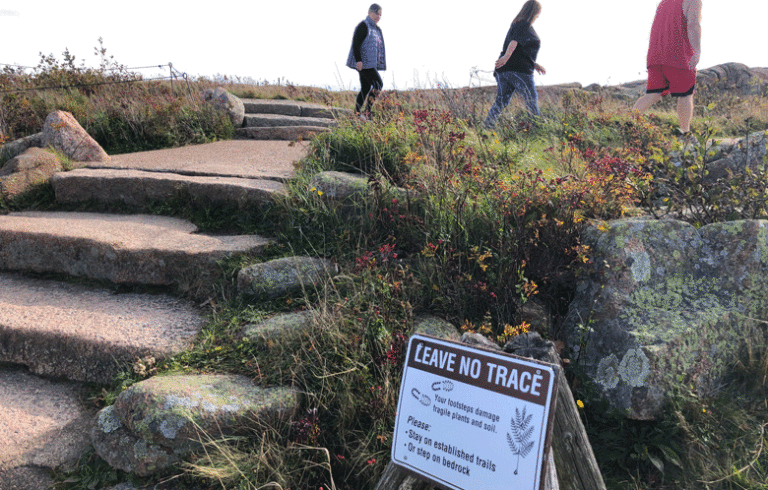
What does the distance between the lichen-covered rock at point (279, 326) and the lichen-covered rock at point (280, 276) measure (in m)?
0.30

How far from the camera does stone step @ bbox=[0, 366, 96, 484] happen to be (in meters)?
2.72

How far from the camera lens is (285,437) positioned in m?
2.63

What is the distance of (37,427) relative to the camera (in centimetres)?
294

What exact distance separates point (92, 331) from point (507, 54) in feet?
18.2

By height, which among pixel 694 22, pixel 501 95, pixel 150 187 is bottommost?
pixel 150 187

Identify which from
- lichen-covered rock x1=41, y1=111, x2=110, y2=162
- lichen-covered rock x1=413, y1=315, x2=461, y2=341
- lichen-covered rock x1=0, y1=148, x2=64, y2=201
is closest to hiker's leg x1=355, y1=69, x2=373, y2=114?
lichen-covered rock x1=41, y1=111, x2=110, y2=162

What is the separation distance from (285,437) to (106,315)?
1.79 metres

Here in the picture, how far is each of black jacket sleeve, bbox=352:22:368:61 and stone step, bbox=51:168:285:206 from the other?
3.23 meters

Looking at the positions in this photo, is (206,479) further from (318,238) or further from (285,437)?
(318,238)

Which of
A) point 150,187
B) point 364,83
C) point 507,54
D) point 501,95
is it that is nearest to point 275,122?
point 364,83

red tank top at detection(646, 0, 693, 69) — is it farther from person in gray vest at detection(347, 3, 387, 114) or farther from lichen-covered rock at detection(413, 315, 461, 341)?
lichen-covered rock at detection(413, 315, 461, 341)

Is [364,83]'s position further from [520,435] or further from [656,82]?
[520,435]

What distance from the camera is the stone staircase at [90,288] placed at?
300 centimetres

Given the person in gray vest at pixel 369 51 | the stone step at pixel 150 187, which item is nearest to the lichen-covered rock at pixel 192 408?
the stone step at pixel 150 187
